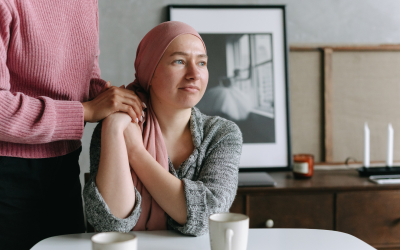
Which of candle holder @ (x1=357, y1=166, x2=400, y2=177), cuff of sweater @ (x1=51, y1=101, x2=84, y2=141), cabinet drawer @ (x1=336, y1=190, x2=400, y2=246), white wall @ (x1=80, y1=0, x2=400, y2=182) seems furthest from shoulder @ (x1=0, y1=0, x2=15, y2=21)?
candle holder @ (x1=357, y1=166, x2=400, y2=177)

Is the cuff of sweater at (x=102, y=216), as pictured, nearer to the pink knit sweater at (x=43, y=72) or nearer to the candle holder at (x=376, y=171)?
the pink knit sweater at (x=43, y=72)

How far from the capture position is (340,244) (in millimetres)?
783

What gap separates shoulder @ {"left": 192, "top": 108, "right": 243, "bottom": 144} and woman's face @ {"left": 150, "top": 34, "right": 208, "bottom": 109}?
121mm

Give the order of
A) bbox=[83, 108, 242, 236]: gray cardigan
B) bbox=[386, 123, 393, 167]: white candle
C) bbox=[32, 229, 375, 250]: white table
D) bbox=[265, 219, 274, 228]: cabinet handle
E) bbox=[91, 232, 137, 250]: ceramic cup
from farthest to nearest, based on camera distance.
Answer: bbox=[386, 123, 393, 167]: white candle, bbox=[265, 219, 274, 228]: cabinet handle, bbox=[83, 108, 242, 236]: gray cardigan, bbox=[32, 229, 375, 250]: white table, bbox=[91, 232, 137, 250]: ceramic cup

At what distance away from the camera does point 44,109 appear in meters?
0.85

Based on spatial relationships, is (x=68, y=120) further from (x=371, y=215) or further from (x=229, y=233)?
(x=371, y=215)

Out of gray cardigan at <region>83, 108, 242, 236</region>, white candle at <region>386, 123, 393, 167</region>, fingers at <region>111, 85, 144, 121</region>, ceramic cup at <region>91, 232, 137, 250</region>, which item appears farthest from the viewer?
white candle at <region>386, 123, 393, 167</region>

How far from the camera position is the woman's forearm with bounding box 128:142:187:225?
0.89 meters

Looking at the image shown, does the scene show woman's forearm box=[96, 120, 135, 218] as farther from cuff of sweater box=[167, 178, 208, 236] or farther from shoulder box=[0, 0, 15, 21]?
shoulder box=[0, 0, 15, 21]

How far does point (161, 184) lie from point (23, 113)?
0.38 meters

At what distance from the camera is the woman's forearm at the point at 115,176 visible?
890 millimetres

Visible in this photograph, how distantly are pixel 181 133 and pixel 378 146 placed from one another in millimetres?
1469

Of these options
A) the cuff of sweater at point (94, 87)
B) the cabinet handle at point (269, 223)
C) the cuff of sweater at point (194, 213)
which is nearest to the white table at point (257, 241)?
the cuff of sweater at point (194, 213)

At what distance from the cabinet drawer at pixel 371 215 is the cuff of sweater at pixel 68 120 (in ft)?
4.15
